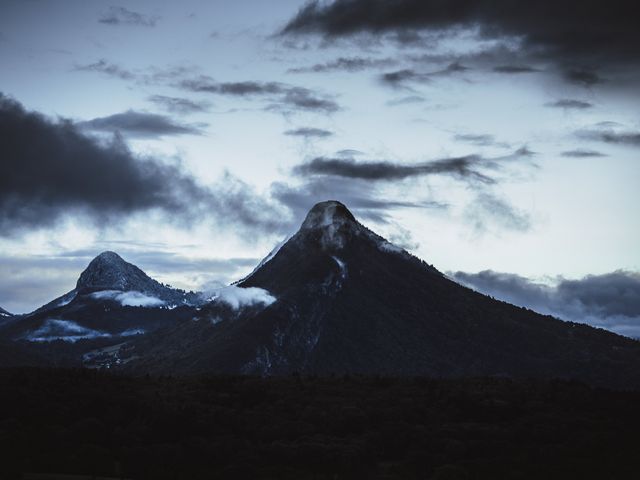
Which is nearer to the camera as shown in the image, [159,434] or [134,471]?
[134,471]

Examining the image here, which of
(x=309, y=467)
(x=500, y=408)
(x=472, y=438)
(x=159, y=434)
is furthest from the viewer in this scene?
(x=500, y=408)

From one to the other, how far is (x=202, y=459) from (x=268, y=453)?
30.5ft

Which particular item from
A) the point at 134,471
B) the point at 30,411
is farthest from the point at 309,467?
the point at 30,411

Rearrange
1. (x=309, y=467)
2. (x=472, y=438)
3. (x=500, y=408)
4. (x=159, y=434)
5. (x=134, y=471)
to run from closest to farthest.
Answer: (x=134, y=471)
(x=309, y=467)
(x=159, y=434)
(x=472, y=438)
(x=500, y=408)

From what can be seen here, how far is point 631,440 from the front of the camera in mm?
172500

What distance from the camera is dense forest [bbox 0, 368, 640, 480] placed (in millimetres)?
139000

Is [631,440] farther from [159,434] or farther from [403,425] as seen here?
[159,434]

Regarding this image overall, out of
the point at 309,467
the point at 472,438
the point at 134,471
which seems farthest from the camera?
the point at 472,438

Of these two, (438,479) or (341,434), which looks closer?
(438,479)

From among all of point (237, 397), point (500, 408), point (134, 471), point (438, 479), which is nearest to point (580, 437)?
point (500, 408)

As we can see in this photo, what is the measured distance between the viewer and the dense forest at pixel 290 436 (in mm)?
139000

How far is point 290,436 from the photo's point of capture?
168 meters

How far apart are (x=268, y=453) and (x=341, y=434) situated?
24.7 meters

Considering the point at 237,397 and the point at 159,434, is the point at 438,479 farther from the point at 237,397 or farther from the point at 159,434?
the point at 237,397
